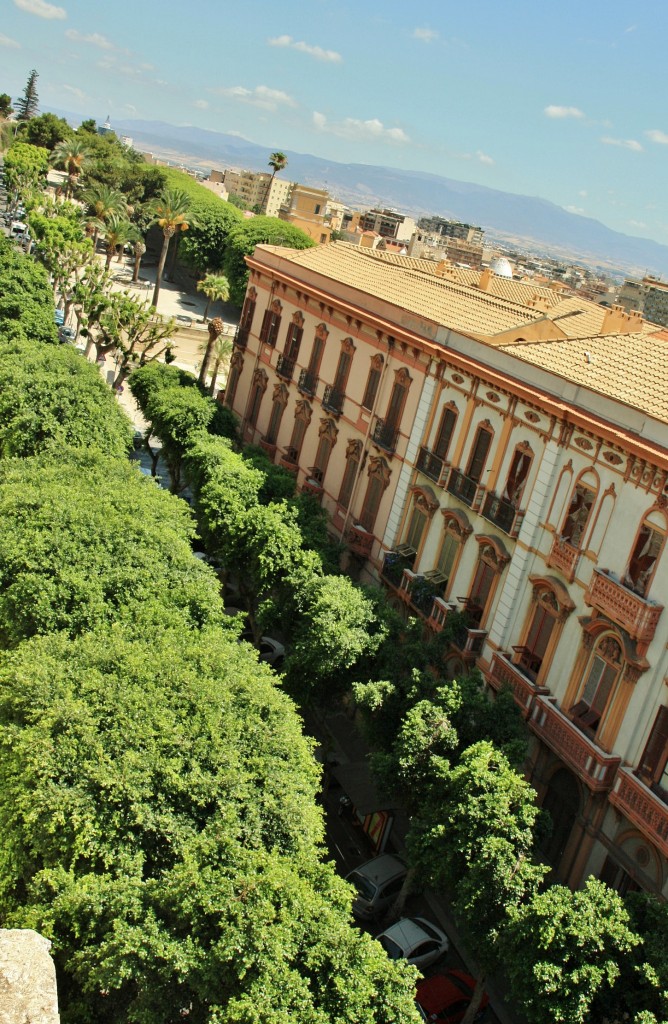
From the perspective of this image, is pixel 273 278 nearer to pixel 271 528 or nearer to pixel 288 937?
pixel 271 528

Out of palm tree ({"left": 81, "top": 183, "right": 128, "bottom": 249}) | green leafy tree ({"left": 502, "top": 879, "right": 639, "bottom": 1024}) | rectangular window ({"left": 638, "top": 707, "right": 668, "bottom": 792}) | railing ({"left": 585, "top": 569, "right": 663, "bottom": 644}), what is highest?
palm tree ({"left": 81, "top": 183, "right": 128, "bottom": 249})

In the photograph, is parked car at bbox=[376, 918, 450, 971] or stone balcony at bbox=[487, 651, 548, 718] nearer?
parked car at bbox=[376, 918, 450, 971]

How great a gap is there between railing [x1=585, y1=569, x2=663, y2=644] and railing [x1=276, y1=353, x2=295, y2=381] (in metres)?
22.6

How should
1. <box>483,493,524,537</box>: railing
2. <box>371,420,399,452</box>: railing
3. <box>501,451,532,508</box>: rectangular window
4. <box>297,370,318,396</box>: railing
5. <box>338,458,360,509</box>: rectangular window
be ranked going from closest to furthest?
<box>483,493,524,537</box>: railing → <box>501,451,532,508</box>: rectangular window → <box>371,420,399,452</box>: railing → <box>338,458,360,509</box>: rectangular window → <box>297,370,318,396</box>: railing

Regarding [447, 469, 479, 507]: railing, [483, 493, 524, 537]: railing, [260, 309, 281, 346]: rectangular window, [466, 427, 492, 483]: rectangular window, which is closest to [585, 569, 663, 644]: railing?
[483, 493, 524, 537]: railing

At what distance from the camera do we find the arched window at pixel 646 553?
2398cm

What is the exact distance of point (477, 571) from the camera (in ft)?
101

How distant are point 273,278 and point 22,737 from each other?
31.7 metres

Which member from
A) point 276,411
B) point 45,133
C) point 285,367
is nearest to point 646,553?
point 285,367

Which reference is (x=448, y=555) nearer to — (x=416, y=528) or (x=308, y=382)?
(x=416, y=528)

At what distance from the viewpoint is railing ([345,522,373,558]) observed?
121 feet

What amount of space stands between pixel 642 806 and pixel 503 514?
970 centimetres

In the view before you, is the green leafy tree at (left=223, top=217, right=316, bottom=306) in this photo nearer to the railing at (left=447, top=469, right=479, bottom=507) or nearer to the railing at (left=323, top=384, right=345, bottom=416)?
the railing at (left=323, top=384, right=345, bottom=416)

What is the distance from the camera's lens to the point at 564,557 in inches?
1061
